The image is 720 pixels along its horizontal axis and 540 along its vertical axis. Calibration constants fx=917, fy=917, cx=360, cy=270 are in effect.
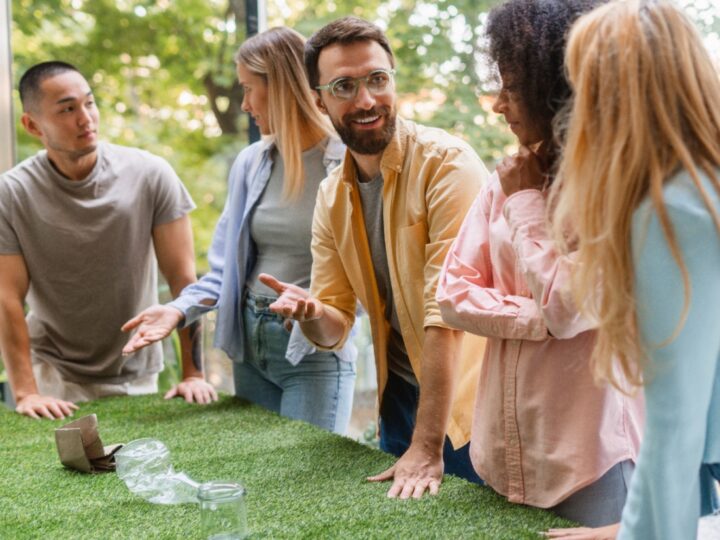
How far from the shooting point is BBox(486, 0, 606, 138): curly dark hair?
1.47m

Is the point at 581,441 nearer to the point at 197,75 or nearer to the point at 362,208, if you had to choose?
the point at 362,208

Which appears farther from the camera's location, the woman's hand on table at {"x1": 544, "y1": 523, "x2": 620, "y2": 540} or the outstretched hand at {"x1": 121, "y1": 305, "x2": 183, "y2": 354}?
the outstretched hand at {"x1": 121, "y1": 305, "x2": 183, "y2": 354}

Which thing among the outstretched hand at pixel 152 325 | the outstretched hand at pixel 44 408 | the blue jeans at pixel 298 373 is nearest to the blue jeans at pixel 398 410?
the blue jeans at pixel 298 373

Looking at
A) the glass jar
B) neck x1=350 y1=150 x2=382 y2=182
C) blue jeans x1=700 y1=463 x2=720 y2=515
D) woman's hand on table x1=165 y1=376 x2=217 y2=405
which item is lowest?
woman's hand on table x1=165 y1=376 x2=217 y2=405

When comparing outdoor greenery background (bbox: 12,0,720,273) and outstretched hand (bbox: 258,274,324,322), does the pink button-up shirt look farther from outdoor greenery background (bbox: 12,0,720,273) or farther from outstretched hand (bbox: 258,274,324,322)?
outdoor greenery background (bbox: 12,0,720,273)

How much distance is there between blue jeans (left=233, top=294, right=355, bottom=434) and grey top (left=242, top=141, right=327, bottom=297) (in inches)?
3.3

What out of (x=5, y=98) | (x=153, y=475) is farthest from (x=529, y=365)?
(x=5, y=98)

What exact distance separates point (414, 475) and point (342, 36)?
100 cm

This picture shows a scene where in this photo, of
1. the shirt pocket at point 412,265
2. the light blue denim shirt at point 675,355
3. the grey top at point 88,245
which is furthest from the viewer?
the grey top at point 88,245

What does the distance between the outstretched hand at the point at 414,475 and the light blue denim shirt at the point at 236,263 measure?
0.72 metres

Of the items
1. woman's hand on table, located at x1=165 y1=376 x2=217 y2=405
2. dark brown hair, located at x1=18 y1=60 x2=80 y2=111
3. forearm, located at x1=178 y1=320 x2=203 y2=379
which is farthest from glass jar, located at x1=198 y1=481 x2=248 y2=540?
dark brown hair, located at x1=18 y1=60 x2=80 y2=111

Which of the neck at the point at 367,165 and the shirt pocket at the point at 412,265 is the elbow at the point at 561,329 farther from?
the neck at the point at 367,165

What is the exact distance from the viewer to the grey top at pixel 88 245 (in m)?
2.94

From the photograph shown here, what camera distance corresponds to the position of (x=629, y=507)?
1121 mm
